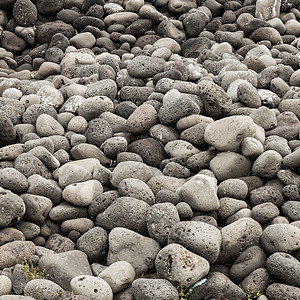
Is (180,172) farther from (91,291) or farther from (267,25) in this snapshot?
(267,25)

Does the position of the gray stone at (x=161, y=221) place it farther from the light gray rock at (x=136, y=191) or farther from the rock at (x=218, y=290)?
the rock at (x=218, y=290)

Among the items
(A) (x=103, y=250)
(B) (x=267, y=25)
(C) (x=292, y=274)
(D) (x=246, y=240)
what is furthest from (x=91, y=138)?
(B) (x=267, y=25)

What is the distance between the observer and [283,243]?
16.3 ft

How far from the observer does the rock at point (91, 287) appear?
447 cm

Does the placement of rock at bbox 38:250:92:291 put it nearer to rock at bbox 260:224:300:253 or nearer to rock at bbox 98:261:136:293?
rock at bbox 98:261:136:293

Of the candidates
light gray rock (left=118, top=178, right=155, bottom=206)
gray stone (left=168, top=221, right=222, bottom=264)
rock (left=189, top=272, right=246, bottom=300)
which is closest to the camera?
rock (left=189, top=272, right=246, bottom=300)

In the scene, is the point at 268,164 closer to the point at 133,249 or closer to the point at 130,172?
the point at 130,172

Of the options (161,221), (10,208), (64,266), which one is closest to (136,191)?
(161,221)

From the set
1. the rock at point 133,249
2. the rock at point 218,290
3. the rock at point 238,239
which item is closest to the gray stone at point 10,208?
the rock at point 133,249

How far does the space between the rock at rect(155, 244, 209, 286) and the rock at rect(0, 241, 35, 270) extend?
4.43ft

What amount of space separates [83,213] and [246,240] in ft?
6.26

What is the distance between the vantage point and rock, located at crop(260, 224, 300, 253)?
4.93m

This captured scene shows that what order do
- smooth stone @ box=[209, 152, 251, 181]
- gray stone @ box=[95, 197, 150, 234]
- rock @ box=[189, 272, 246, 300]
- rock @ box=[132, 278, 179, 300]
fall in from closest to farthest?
rock @ box=[132, 278, 179, 300] → rock @ box=[189, 272, 246, 300] → gray stone @ box=[95, 197, 150, 234] → smooth stone @ box=[209, 152, 251, 181]

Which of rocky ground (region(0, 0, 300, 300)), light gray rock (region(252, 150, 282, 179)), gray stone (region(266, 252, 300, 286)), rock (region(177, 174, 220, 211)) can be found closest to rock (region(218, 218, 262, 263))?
rocky ground (region(0, 0, 300, 300))
